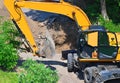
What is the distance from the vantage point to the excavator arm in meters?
17.5

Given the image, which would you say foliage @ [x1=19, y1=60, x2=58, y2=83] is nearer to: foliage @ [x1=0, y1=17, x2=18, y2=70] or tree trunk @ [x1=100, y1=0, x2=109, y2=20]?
foliage @ [x1=0, y1=17, x2=18, y2=70]

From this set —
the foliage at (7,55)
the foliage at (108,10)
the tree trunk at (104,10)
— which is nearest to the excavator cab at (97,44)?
the foliage at (7,55)

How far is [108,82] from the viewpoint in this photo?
17.2 metres

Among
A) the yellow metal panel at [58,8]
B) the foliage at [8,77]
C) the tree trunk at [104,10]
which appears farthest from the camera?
the tree trunk at [104,10]

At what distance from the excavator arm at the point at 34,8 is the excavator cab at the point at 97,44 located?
1.95 feet

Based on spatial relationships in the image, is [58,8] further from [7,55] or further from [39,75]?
[39,75]

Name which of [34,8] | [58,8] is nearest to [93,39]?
[58,8]

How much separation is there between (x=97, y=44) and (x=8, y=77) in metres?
3.52

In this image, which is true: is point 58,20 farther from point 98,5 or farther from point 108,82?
point 108,82

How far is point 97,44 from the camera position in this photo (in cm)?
1708

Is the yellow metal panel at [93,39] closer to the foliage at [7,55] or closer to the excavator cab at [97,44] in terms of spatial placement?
the excavator cab at [97,44]

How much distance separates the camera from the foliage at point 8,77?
16.4 meters

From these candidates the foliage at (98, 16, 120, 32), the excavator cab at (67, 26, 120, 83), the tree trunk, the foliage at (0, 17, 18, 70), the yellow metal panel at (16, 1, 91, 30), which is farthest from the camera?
the tree trunk

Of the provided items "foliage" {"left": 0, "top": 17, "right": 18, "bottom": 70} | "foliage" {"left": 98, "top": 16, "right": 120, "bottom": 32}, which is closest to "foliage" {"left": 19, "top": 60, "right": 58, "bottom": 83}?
"foliage" {"left": 0, "top": 17, "right": 18, "bottom": 70}
